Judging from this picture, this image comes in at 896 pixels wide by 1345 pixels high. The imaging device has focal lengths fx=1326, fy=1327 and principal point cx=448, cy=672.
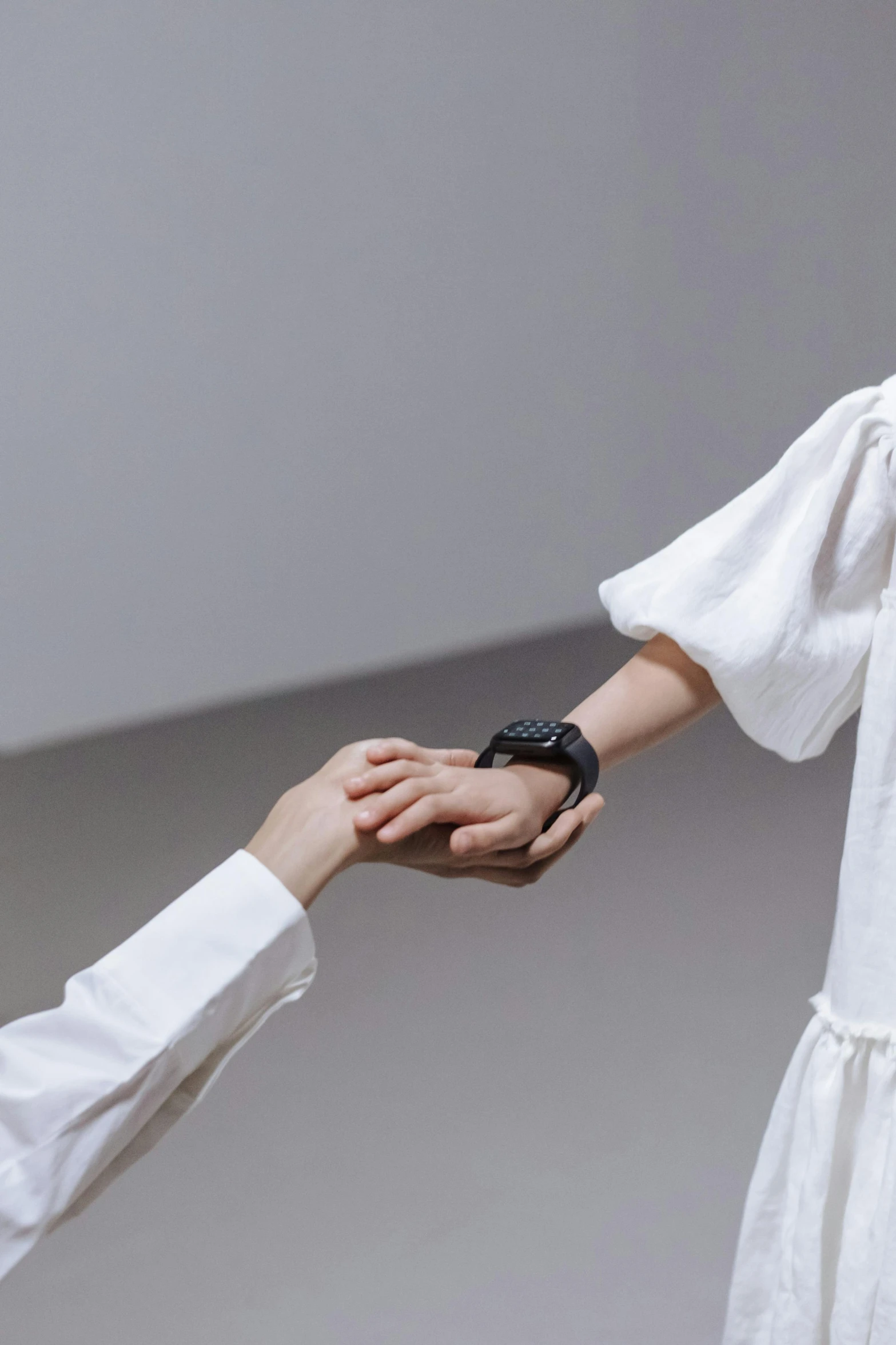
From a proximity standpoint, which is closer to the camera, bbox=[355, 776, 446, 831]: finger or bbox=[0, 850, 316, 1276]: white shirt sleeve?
bbox=[0, 850, 316, 1276]: white shirt sleeve

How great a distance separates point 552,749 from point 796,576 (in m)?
0.19

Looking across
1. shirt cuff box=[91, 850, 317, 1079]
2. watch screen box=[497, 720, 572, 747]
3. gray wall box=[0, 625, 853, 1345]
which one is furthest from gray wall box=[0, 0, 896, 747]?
shirt cuff box=[91, 850, 317, 1079]

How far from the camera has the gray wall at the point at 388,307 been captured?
3.24m

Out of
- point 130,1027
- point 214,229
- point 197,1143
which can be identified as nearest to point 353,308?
point 214,229

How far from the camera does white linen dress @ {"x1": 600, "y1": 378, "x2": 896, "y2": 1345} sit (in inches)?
30.0

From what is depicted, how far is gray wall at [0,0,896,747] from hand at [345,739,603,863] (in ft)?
8.67

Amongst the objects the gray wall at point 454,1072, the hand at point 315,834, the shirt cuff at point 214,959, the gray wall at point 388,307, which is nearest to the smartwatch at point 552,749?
the hand at point 315,834

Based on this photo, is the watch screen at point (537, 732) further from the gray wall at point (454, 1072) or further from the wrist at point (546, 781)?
the gray wall at point (454, 1072)

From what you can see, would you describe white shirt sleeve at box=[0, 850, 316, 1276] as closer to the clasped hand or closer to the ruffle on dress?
the clasped hand

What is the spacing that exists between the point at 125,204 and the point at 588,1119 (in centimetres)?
247

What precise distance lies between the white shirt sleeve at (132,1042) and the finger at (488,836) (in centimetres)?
16

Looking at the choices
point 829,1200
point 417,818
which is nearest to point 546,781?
point 417,818

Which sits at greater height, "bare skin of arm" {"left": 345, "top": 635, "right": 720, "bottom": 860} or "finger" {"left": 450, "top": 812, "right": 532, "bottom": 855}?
"bare skin of arm" {"left": 345, "top": 635, "right": 720, "bottom": 860}

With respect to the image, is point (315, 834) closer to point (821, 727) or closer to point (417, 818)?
point (417, 818)
